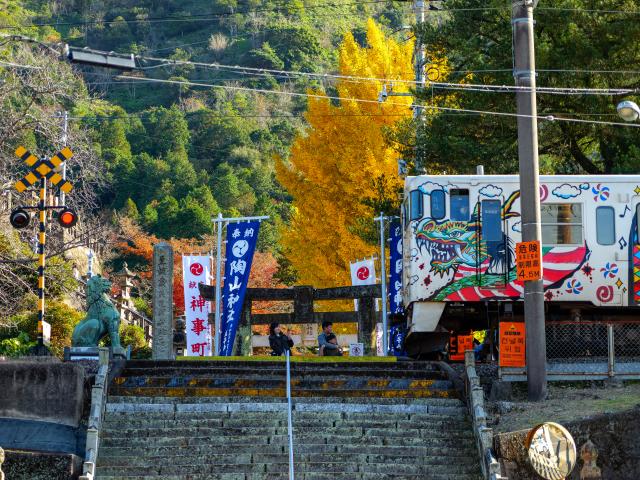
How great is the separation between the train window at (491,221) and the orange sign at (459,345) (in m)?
2.98

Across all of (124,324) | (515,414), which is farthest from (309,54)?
(515,414)

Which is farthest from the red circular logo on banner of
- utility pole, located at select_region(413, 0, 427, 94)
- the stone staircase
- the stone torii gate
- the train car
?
the stone staircase

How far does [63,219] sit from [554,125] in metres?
13.4

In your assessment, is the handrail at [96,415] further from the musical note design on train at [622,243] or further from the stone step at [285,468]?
the musical note design on train at [622,243]

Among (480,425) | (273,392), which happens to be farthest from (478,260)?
(480,425)

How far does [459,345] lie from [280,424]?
8.12 meters

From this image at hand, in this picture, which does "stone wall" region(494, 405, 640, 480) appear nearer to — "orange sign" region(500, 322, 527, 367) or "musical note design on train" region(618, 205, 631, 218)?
"orange sign" region(500, 322, 527, 367)

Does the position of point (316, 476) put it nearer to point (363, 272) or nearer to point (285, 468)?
point (285, 468)

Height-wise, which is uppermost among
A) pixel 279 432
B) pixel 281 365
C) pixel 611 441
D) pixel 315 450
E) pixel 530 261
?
pixel 530 261

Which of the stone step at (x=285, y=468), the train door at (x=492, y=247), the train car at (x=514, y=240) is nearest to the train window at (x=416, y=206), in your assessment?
the train car at (x=514, y=240)

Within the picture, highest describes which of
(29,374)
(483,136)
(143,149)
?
(143,149)

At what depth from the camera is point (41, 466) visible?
15.9 m

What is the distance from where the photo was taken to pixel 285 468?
17.0 metres

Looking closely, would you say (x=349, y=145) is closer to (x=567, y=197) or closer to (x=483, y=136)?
(x=483, y=136)
